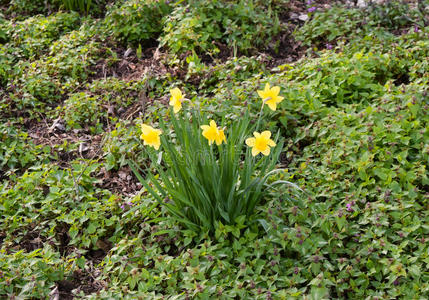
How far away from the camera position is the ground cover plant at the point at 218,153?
7.92ft

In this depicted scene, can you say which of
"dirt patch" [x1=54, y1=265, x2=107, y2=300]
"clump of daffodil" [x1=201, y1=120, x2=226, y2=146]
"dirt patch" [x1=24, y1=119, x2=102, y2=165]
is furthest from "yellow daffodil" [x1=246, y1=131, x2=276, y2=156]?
"dirt patch" [x1=24, y1=119, x2=102, y2=165]

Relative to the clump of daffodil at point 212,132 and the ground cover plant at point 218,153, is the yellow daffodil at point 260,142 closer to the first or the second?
the ground cover plant at point 218,153

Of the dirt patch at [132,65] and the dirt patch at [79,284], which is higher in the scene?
the dirt patch at [132,65]

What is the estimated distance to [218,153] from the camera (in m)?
3.12

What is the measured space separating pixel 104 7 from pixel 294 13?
2.06 metres

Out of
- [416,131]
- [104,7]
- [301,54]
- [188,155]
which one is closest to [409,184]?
[416,131]

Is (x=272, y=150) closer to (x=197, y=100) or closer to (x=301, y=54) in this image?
(x=197, y=100)

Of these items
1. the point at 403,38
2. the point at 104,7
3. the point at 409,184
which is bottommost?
the point at 409,184

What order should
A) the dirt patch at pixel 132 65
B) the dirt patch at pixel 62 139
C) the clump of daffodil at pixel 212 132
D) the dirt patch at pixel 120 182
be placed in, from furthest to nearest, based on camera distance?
1. the dirt patch at pixel 132 65
2. the dirt patch at pixel 62 139
3. the dirt patch at pixel 120 182
4. the clump of daffodil at pixel 212 132

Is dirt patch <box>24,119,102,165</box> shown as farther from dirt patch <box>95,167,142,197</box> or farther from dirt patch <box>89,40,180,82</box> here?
dirt patch <box>89,40,180,82</box>

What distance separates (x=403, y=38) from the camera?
396 cm

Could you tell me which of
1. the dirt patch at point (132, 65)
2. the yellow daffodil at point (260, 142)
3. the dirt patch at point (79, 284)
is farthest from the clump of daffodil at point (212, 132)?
the dirt patch at point (132, 65)

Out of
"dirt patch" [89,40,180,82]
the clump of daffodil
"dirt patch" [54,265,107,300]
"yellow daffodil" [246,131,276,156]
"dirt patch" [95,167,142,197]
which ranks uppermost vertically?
the clump of daffodil

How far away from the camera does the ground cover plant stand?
2414mm
